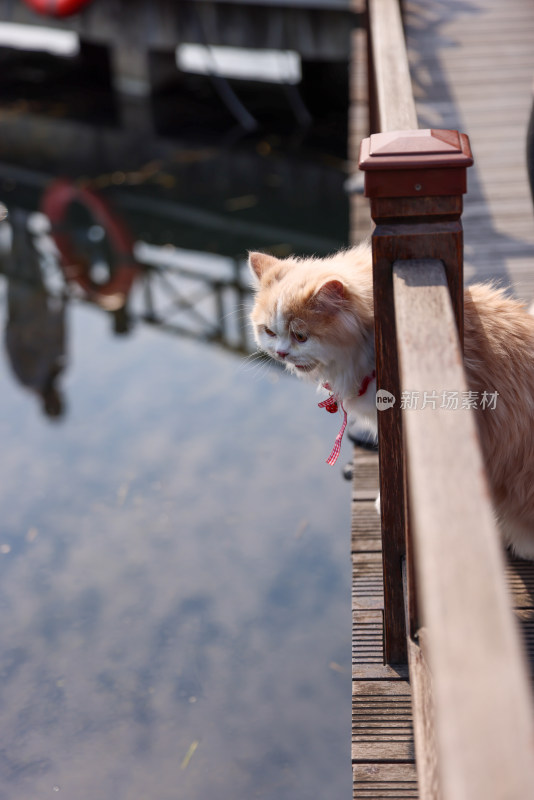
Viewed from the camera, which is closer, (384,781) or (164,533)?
(384,781)

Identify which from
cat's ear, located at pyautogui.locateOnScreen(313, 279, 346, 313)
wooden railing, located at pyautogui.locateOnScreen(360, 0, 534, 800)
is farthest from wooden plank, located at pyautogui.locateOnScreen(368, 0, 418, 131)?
cat's ear, located at pyautogui.locateOnScreen(313, 279, 346, 313)

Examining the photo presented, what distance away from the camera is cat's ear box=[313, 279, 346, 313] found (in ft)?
5.18

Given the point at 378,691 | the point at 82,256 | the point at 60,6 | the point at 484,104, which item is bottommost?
the point at 378,691

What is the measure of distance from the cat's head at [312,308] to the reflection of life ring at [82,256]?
4048 mm

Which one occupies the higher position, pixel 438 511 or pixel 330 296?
pixel 330 296

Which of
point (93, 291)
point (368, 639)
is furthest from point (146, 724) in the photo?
point (93, 291)

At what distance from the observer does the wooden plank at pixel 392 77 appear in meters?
2.02

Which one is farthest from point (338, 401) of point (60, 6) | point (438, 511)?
point (60, 6)

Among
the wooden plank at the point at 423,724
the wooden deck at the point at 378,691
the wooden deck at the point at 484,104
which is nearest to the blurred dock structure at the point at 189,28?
the wooden deck at the point at 484,104

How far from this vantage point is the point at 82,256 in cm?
647

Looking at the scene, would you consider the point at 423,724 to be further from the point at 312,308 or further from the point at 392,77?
the point at 392,77

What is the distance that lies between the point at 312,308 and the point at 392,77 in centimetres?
103
